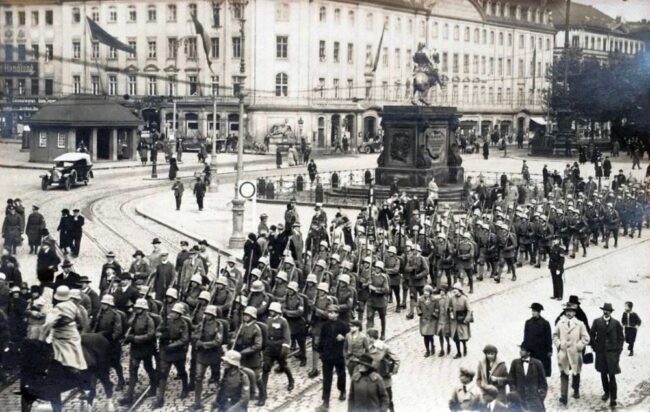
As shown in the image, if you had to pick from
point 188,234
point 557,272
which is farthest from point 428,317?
point 188,234

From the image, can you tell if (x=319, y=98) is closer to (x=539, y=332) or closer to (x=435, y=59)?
(x=435, y=59)

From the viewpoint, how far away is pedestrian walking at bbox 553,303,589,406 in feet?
44.2

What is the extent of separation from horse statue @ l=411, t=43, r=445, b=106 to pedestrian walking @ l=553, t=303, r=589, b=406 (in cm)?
2379

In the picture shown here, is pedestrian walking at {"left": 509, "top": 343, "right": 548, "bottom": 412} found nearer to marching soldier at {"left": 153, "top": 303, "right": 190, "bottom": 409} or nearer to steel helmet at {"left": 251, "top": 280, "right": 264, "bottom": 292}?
steel helmet at {"left": 251, "top": 280, "right": 264, "bottom": 292}

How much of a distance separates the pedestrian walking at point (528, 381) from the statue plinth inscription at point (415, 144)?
81.6ft

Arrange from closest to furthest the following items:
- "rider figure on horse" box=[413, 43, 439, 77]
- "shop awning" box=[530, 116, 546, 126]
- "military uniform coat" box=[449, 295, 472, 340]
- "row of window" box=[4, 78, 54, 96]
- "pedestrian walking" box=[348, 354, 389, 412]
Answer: "pedestrian walking" box=[348, 354, 389, 412]
"military uniform coat" box=[449, 295, 472, 340]
"rider figure on horse" box=[413, 43, 439, 77]
"row of window" box=[4, 78, 54, 96]
"shop awning" box=[530, 116, 546, 126]

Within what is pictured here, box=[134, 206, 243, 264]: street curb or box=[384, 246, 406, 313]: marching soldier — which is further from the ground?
box=[384, 246, 406, 313]: marching soldier

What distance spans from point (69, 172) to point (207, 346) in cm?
2765

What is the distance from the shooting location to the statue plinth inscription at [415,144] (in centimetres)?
3631

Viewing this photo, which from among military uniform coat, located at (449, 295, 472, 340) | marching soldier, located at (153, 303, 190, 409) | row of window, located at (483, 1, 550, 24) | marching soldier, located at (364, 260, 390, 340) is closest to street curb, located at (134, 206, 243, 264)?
marching soldier, located at (364, 260, 390, 340)

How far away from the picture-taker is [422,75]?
36.7 m

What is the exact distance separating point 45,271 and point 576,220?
1481 centimetres

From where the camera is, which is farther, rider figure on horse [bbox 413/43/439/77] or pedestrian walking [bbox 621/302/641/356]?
rider figure on horse [bbox 413/43/439/77]

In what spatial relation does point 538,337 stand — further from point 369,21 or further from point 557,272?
point 369,21
